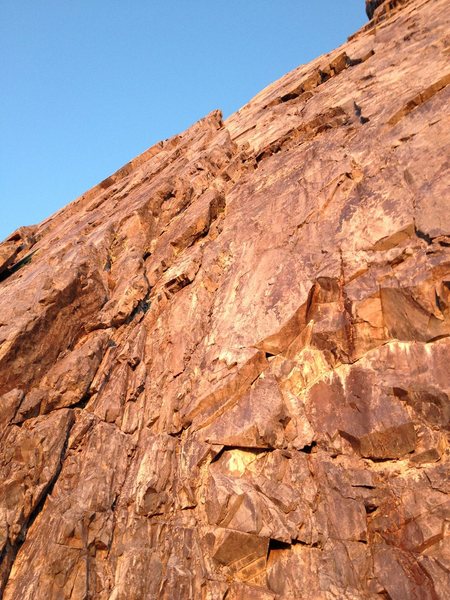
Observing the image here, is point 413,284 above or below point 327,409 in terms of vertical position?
above

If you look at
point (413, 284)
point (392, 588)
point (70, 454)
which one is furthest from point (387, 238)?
point (70, 454)

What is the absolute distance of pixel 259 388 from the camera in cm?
1614

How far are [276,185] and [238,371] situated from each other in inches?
462

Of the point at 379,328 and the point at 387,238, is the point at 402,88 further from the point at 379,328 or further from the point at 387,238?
the point at 379,328

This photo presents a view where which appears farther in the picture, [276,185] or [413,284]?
[276,185]

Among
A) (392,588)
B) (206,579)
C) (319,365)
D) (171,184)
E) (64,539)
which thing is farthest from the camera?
(171,184)

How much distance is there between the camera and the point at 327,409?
49.6 feet

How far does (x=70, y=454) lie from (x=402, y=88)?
23410mm

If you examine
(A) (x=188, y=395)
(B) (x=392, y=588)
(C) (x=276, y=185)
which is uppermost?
(C) (x=276, y=185)

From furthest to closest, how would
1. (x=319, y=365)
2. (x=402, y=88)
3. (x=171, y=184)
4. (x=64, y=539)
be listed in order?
(x=171, y=184), (x=402, y=88), (x=319, y=365), (x=64, y=539)

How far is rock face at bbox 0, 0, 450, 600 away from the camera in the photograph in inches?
507

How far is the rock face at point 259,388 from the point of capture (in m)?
12.9

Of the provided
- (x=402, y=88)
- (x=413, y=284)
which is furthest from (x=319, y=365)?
(x=402, y=88)

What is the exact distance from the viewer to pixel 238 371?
16672 mm
